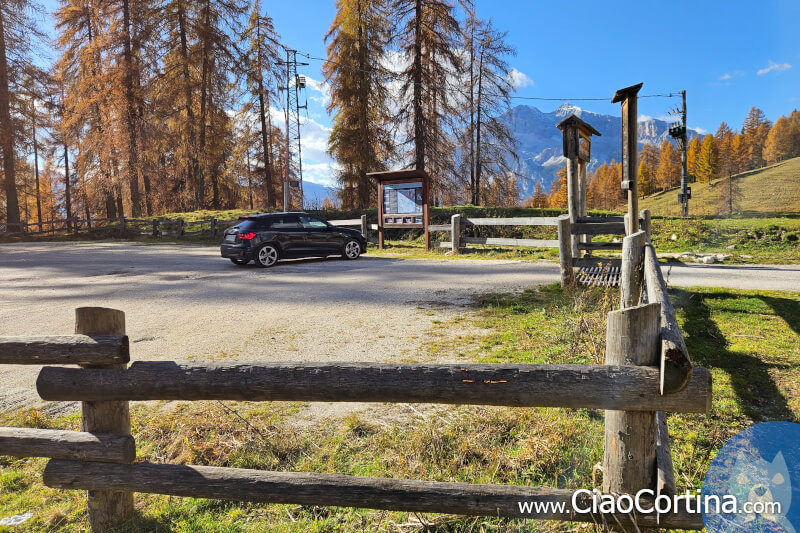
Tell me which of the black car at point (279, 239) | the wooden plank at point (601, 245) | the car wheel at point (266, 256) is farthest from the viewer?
the car wheel at point (266, 256)

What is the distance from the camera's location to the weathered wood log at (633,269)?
196 inches

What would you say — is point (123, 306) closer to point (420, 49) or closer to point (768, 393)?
point (768, 393)

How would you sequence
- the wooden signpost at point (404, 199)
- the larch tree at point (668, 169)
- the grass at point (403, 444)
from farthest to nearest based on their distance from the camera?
the larch tree at point (668, 169)
the wooden signpost at point (404, 199)
the grass at point (403, 444)

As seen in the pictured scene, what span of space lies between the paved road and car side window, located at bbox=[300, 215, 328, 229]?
1.19m

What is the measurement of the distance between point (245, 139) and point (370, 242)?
19.3 metres

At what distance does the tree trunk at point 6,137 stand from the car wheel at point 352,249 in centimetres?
2700

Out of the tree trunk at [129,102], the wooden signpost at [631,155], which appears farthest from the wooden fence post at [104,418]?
the tree trunk at [129,102]

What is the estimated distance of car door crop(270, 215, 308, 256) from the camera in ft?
43.9

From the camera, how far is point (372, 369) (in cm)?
234

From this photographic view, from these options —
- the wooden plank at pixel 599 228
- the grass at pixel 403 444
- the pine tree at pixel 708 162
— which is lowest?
the grass at pixel 403 444

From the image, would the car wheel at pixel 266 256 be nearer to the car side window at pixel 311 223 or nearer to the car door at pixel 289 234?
the car door at pixel 289 234

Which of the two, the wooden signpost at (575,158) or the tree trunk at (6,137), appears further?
the tree trunk at (6,137)

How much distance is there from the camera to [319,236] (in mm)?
14359

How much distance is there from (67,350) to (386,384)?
1.83 meters
